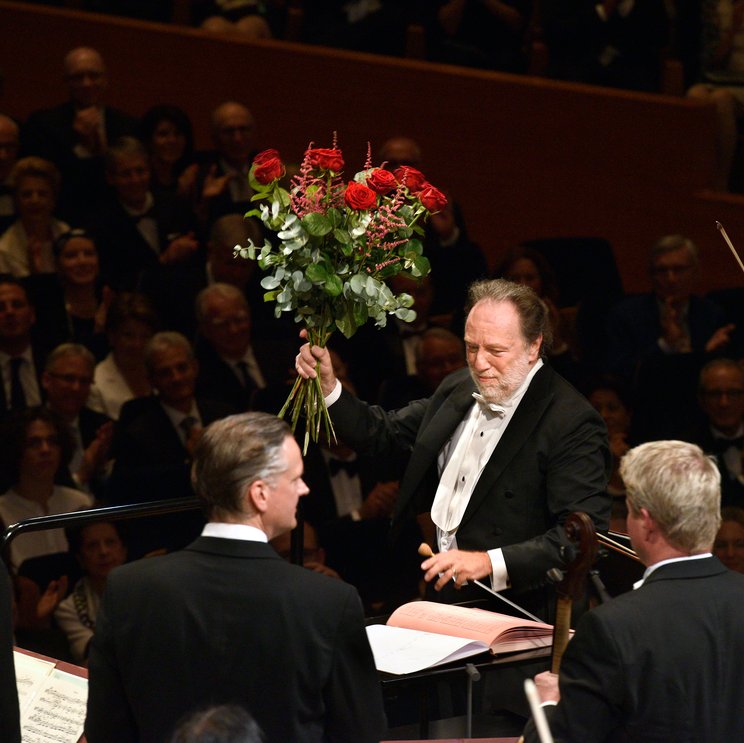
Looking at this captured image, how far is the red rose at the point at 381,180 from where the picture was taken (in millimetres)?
3455

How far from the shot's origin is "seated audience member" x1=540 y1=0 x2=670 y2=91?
9125mm

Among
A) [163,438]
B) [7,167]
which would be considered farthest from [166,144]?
[163,438]

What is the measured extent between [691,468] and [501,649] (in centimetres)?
82

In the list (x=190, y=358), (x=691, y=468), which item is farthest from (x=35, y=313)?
(x=691, y=468)

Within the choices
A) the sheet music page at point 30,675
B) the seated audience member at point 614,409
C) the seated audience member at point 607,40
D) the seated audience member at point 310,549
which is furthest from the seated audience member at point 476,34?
the sheet music page at point 30,675

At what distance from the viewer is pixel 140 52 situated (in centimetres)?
841

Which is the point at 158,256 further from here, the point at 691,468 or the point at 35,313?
the point at 691,468

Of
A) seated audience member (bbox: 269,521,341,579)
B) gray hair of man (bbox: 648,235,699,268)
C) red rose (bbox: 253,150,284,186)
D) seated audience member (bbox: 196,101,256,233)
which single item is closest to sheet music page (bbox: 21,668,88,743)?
red rose (bbox: 253,150,284,186)

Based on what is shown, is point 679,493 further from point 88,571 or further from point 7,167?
point 7,167

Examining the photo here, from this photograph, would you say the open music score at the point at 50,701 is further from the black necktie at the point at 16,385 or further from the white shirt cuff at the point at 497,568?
the black necktie at the point at 16,385

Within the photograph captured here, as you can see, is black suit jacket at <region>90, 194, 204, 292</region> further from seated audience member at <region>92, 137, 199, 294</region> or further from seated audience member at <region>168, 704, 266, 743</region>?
seated audience member at <region>168, 704, 266, 743</region>

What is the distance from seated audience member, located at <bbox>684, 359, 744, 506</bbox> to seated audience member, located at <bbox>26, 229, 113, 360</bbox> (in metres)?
2.82

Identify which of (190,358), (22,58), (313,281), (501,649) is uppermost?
(22,58)

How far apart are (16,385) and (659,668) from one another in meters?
4.22
